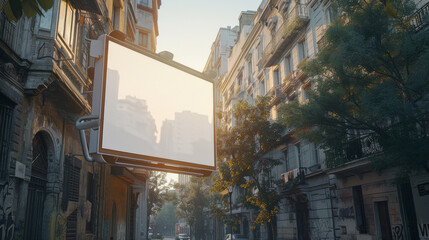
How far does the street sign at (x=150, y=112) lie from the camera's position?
515 centimetres

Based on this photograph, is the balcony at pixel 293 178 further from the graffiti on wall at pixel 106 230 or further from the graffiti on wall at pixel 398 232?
the graffiti on wall at pixel 106 230

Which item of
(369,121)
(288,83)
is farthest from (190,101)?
(288,83)

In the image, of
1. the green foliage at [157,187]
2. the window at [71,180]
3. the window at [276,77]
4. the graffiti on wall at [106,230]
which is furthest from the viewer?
the green foliage at [157,187]

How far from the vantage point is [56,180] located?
30.6 feet

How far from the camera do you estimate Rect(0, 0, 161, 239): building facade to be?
725 cm

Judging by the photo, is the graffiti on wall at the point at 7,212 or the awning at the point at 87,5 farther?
the awning at the point at 87,5

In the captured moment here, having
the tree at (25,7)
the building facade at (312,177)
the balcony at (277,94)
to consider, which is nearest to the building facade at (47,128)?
the tree at (25,7)

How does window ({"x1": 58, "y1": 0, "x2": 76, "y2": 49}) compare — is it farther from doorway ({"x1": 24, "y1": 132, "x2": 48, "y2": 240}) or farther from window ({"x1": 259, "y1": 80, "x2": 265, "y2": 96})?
window ({"x1": 259, "y1": 80, "x2": 265, "y2": 96})

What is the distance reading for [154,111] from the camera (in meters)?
5.91

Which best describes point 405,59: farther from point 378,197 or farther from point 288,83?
point 288,83

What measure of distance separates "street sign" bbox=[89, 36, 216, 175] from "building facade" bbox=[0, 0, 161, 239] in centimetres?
115

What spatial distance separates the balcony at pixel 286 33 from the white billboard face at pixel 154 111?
1805 cm

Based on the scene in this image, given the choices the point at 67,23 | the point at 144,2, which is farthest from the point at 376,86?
the point at 144,2

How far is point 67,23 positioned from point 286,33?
57.5 ft
